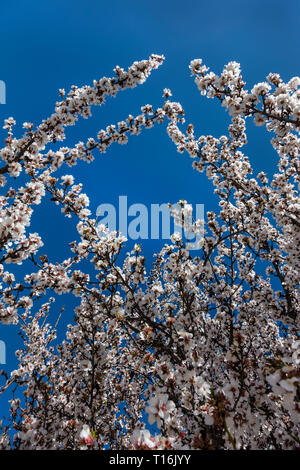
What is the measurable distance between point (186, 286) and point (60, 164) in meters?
4.37

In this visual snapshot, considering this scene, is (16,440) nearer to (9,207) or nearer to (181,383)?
(181,383)

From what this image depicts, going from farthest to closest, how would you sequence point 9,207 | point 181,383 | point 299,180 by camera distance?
point 299,180 < point 9,207 < point 181,383

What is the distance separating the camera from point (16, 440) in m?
4.24

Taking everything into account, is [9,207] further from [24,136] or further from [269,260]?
[269,260]

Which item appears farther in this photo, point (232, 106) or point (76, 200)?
point (76, 200)


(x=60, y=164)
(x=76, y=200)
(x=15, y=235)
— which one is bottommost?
(x=15, y=235)

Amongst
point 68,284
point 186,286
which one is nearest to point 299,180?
point 186,286

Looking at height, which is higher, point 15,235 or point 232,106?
point 232,106

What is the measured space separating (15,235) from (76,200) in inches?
76.5
